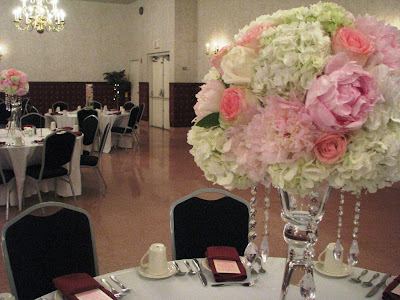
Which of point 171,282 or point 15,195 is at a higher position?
point 171,282

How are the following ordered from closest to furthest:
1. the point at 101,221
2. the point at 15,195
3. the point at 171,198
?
the point at 101,221, the point at 15,195, the point at 171,198

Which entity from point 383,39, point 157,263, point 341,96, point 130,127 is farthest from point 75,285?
point 130,127

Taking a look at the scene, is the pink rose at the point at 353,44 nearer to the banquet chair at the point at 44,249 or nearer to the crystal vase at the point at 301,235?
the crystal vase at the point at 301,235

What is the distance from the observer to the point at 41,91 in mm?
14336

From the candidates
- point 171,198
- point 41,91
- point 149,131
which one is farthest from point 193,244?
point 41,91

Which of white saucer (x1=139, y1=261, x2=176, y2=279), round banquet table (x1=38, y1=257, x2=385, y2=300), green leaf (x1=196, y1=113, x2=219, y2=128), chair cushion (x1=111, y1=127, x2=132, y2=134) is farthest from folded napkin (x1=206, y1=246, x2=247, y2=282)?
chair cushion (x1=111, y1=127, x2=132, y2=134)

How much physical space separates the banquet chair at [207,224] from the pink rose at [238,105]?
1.39 m

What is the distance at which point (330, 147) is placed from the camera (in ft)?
3.34

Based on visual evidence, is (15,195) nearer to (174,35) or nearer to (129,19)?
(174,35)

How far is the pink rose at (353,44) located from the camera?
1.02 meters

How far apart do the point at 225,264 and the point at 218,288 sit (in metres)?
0.14

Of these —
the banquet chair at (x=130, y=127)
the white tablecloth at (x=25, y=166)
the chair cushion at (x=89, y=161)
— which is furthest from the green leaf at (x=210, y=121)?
the banquet chair at (x=130, y=127)

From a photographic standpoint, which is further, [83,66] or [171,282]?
[83,66]

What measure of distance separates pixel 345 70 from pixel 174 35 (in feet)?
38.9
